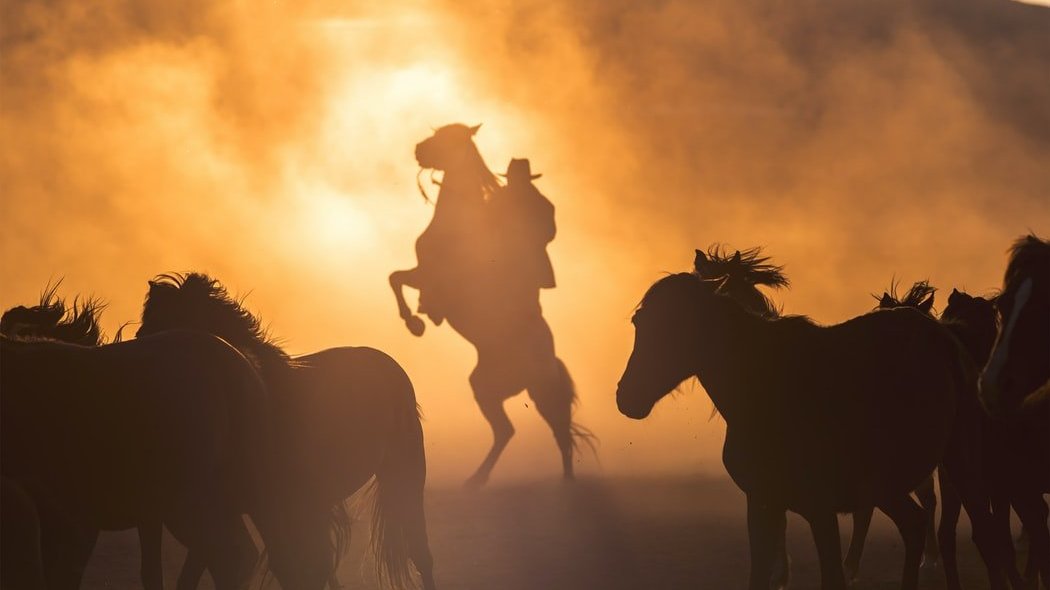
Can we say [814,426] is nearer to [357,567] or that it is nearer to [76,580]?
[76,580]

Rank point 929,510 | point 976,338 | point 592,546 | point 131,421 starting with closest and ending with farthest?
point 131,421
point 976,338
point 929,510
point 592,546

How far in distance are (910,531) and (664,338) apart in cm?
194

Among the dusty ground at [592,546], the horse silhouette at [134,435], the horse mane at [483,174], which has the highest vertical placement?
the horse mane at [483,174]

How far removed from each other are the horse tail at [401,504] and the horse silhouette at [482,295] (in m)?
8.48

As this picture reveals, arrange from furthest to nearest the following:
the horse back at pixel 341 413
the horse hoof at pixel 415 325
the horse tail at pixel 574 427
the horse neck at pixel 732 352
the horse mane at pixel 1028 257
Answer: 1. the horse tail at pixel 574 427
2. the horse hoof at pixel 415 325
3. the horse back at pixel 341 413
4. the horse neck at pixel 732 352
5. the horse mane at pixel 1028 257

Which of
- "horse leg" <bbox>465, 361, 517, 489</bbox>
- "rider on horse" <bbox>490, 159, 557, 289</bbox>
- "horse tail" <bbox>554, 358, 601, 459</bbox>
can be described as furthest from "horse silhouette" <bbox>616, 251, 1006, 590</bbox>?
"horse leg" <bbox>465, 361, 517, 489</bbox>

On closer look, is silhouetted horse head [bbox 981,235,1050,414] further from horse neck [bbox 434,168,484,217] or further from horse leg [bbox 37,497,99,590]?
horse neck [bbox 434,168,484,217]

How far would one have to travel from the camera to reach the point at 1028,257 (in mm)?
6852

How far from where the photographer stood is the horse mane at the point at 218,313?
8.72 metres

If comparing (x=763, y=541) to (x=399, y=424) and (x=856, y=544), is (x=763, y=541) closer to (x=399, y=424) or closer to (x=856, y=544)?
(x=856, y=544)

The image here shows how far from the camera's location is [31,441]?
6773 millimetres

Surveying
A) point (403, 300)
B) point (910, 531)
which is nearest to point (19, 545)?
point (910, 531)

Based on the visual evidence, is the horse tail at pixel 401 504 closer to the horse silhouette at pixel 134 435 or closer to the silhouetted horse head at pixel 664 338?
the silhouetted horse head at pixel 664 338

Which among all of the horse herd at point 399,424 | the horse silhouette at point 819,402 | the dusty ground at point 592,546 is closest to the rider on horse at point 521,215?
the dusty ground at point 592,546
